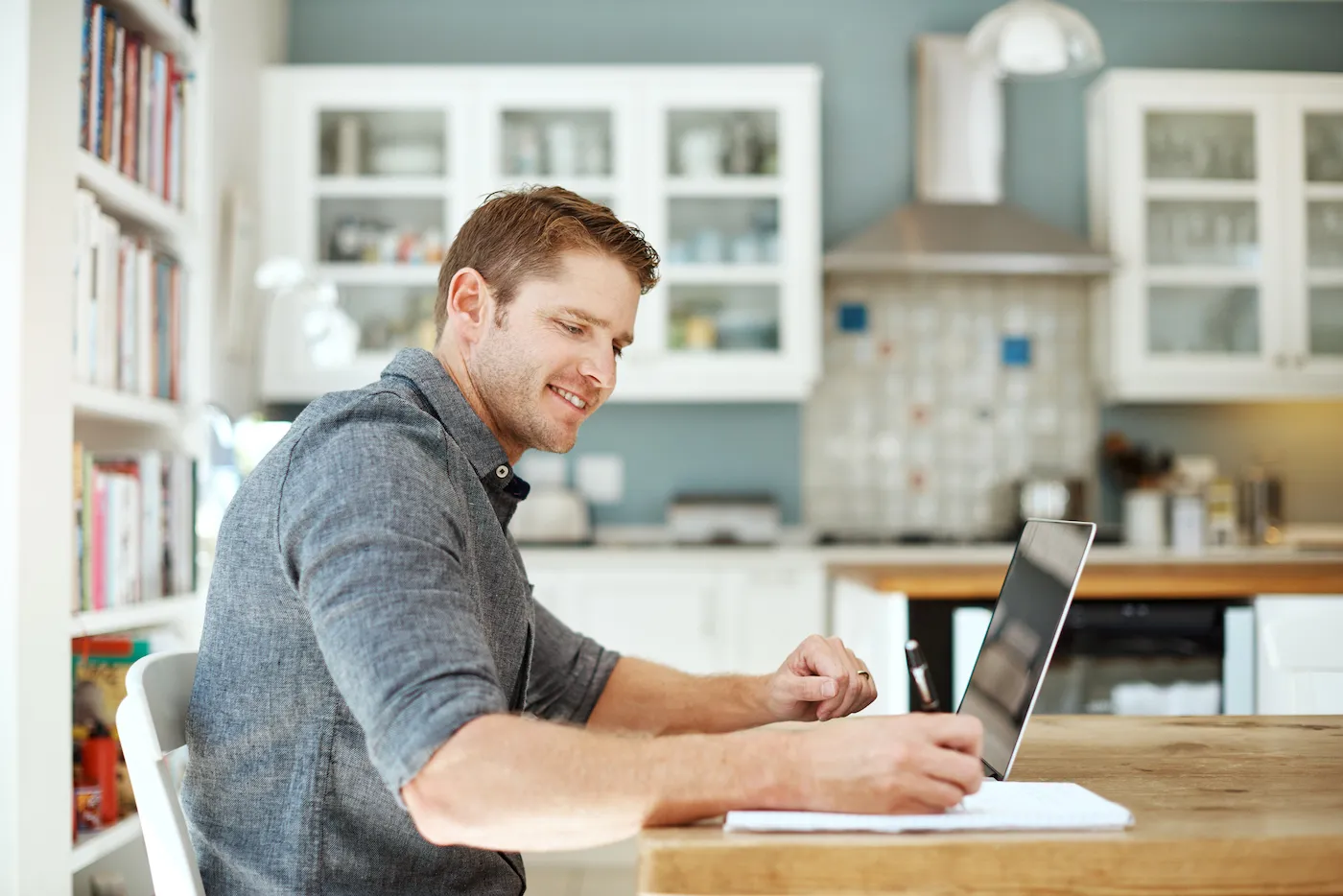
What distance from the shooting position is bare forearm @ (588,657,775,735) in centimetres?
136

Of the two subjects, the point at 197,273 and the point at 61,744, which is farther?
the point at 197,273

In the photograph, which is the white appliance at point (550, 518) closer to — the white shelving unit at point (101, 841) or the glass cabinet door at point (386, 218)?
the glass cabinet door at point (386, 218)

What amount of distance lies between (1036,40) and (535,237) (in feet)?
6.34

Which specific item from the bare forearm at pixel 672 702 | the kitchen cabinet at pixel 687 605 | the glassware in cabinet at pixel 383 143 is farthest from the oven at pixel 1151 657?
→ the glassware in cabinet at pixel 383 143

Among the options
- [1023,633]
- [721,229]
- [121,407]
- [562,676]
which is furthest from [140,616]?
[721,229]

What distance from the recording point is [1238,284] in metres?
3.99

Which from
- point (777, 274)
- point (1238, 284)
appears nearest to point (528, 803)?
point (777, 274)

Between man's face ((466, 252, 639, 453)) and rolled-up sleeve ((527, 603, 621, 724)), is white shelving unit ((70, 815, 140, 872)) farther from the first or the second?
man's face ((466, 252, 639, 453))

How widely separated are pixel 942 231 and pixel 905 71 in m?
0.75

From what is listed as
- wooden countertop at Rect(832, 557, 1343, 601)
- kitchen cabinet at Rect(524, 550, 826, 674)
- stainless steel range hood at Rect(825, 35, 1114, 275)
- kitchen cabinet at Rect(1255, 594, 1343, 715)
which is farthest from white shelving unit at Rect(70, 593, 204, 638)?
stainless steel range hood at Rect(825, 35, 1114, 275)

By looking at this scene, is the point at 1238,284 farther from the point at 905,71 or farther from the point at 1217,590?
the point at 1217,590

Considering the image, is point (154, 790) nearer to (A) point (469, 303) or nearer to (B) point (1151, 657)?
(A) point (469, 303)

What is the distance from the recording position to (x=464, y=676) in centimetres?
→ 79

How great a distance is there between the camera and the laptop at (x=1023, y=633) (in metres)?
0.96
